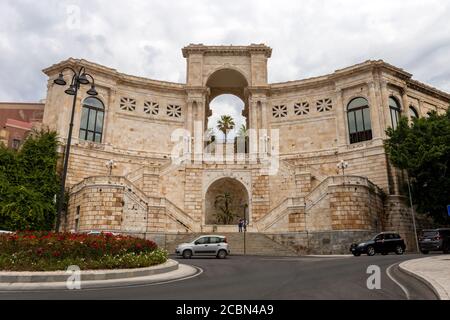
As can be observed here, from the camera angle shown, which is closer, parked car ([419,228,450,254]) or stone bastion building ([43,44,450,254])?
parked car ([419,228,450,254])

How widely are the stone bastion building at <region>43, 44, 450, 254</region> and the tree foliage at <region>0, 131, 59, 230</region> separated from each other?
2.02 metres

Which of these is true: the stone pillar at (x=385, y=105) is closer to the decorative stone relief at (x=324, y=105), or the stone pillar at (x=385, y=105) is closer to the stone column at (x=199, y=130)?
the decorative stone relief at (x=324, y=105)

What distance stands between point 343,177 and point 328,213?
311 centimetres

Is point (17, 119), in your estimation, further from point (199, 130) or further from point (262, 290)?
point (262, 290)

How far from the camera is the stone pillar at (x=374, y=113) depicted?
34688 mm

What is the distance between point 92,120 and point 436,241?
1306 inches

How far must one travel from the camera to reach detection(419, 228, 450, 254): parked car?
22797 millimetres

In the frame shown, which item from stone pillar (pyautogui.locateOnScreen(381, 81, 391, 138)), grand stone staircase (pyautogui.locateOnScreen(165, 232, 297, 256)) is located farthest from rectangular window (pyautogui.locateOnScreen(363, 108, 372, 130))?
grand stone staircase (pyautogui.locateOnScreen(165, 232, 297, 256))

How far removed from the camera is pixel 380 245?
22.5 m

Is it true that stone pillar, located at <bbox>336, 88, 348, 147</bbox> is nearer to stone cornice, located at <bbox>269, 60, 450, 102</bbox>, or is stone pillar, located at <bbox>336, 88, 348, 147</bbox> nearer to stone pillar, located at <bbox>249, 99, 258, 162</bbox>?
stone cornice, located at <bbox>269, 60, 450, 102</bbox>

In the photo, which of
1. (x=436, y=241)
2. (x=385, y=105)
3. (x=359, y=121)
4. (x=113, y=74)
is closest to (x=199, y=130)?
(x=113, y=74)

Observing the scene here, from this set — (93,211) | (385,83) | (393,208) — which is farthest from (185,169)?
(385,83)
